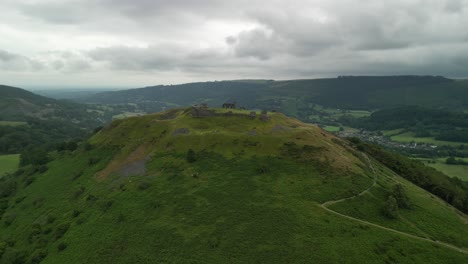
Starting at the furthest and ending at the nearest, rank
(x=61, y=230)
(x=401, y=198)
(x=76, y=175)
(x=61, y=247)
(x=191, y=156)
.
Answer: (x=76, y=175) < (x=191, y=156) < (x=61, y=230) < (x=401, y=198) < (x=61, y=247)

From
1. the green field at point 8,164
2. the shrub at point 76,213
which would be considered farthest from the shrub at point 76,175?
the green field at point 8,164

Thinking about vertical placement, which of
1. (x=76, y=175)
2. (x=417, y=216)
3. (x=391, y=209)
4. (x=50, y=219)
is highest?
(x=391, y=209)

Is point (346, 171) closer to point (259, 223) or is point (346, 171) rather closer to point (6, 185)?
point (259, 223)

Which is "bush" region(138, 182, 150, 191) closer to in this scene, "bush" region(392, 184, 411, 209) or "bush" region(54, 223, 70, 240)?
"bush" region(54, 223, 70, 240)

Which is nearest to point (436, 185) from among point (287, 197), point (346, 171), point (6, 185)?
point (346, 171)

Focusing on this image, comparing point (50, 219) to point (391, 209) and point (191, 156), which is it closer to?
point (191, 156)

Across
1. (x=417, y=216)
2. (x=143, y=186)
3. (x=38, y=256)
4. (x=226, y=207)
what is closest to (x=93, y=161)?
(x=143, y=186)
